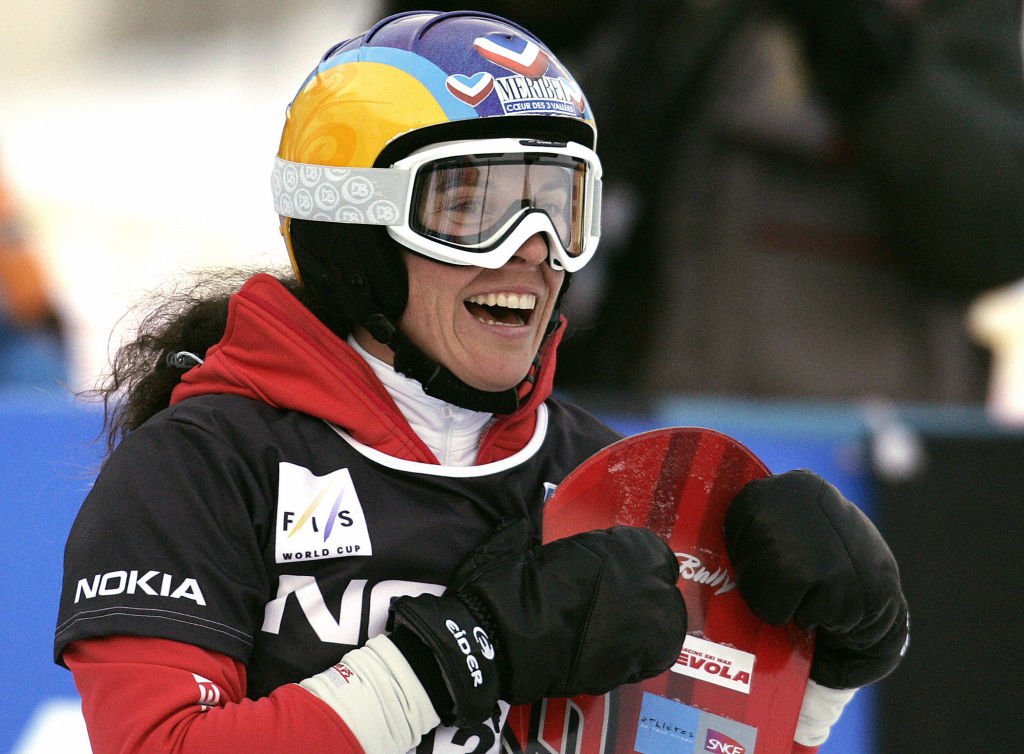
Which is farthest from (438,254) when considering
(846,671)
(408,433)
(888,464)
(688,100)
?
(688,100)

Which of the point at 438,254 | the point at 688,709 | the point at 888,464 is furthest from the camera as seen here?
the point at 888,464

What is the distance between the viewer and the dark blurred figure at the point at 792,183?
4234 millimetres

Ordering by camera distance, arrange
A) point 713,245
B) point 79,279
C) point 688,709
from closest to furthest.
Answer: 1. point 688,709
2. point 713,245
3. point 79,279

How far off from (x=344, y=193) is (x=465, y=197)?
0.65ft

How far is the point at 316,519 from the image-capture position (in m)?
1.92

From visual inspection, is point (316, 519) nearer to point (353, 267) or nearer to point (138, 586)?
point (138, 586)

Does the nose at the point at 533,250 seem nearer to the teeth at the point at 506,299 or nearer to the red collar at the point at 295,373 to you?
the teeth at the point at 506,299

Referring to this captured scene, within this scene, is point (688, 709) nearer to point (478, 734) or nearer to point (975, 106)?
point (478, 734)

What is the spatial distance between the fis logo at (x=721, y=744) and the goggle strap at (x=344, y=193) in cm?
98

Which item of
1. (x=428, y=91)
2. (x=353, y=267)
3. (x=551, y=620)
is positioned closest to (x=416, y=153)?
(x=428, y=91)

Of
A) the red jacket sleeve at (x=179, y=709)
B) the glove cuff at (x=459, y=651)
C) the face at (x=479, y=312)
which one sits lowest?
the red jacket sleeve at (x=179, y=709)

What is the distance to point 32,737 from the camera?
3.28m

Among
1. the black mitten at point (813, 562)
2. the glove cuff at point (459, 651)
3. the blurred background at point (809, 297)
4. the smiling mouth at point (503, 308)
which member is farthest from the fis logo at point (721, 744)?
the blurred background at point (809, 297)

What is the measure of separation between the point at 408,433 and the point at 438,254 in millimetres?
294
